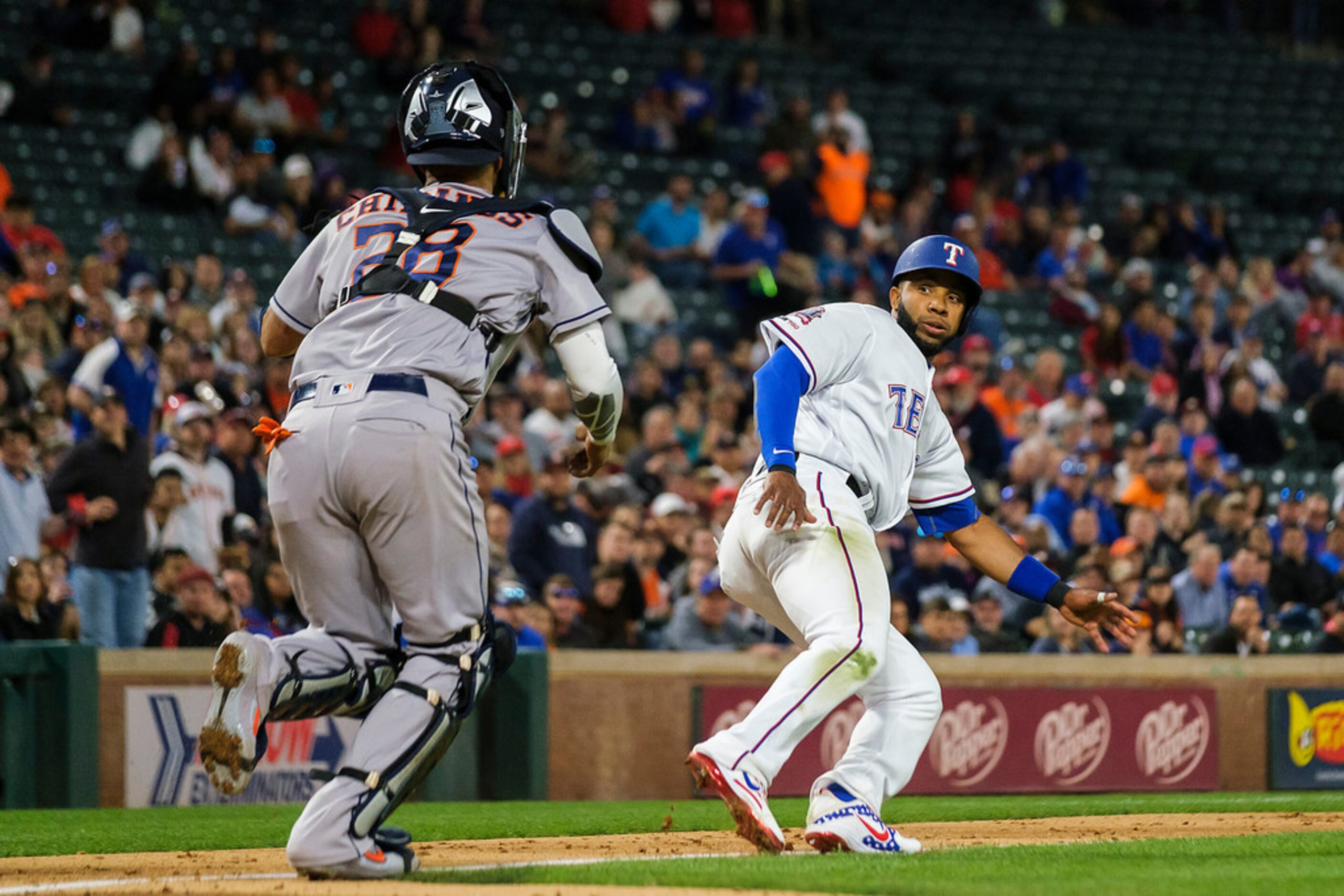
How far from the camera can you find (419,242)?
5031mm

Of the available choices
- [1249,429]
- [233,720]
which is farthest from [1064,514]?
[233,720]

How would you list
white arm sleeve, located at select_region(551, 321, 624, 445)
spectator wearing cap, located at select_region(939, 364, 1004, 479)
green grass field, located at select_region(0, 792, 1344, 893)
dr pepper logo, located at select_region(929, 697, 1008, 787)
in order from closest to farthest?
green grass field, located at select_region(0, 792, 1344, 893)
white arm sleeve, located at select_region(551, 321, 624, 445)
dr pepper logo, located at select_region(929, 697, 1008, 787)
spectator wearing cap, located at select_region(939, 364, 1004, 479)

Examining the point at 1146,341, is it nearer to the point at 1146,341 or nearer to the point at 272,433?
the point at 1146,341

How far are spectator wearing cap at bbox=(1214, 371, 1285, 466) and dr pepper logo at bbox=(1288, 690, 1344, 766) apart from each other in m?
4.62

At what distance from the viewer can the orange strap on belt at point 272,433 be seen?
4.89 metres

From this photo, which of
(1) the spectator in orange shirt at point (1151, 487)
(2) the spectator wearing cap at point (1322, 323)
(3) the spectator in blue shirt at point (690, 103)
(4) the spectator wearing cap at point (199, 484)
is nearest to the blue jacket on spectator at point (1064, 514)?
(1) the spectator in orange shirt at point (1151, 487)

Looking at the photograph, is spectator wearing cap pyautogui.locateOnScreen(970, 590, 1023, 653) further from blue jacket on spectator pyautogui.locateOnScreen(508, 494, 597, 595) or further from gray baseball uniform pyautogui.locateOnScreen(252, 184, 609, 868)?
gray baseball uniform pyautogui.locateOnScreen(252, 184, 609, 868)

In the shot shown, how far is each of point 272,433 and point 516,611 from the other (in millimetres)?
5582

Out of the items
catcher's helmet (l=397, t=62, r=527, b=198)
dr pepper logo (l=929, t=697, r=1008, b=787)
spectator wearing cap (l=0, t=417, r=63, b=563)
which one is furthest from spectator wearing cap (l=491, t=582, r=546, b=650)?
catcher's helmet (l=397, t=62, r=527, b=198)

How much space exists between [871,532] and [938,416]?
2.01 ft

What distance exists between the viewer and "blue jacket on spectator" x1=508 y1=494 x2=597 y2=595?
451 inches

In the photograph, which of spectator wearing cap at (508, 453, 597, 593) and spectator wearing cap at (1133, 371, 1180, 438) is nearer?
spectator wearing cap at (508, 453, 597, 593)

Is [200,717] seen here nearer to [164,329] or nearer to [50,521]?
[50,521]

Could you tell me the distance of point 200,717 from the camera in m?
9.32
